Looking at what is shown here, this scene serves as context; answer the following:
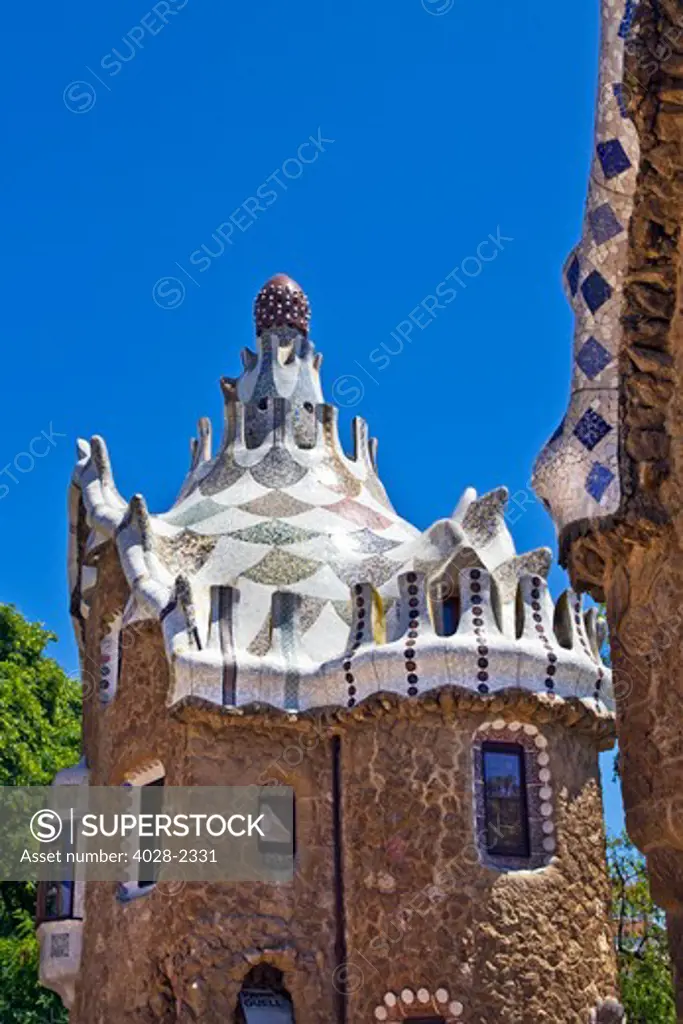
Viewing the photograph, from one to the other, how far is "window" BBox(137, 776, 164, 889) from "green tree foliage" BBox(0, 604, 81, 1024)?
17.9 ft

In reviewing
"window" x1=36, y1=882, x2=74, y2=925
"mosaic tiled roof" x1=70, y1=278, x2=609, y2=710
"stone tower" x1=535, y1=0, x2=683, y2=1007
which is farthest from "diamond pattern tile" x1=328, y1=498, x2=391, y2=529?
"stone tower" x1=535, y1=0, x2=683, y2=1007

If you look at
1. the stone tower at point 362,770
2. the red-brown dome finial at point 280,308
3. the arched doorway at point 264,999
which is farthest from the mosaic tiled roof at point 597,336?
the red-brown dome finial at point 280,308

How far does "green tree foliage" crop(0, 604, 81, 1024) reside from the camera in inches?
656

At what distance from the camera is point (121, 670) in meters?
12.8

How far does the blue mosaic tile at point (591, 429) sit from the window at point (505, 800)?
5720 mm

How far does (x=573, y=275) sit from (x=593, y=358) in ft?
1.51

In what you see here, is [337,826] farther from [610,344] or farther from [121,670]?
[610,344]

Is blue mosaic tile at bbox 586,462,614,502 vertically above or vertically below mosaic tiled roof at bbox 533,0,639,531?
below

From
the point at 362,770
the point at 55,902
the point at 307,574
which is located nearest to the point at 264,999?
the point at 362,770

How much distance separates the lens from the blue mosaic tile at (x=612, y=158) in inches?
247

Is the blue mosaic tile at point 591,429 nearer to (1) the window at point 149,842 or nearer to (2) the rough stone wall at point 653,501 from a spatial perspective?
(2) the rough stone wall at point 653,501

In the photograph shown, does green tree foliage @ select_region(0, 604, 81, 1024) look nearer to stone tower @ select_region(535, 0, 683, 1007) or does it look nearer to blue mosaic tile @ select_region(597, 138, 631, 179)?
stone tower @ select_region(535, 0, 683, 1007)

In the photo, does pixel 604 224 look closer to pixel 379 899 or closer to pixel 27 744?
pixel 379 899

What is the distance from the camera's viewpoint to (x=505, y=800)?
36.9 ft
